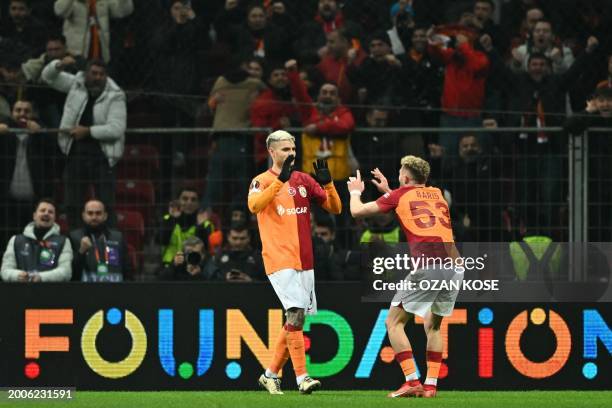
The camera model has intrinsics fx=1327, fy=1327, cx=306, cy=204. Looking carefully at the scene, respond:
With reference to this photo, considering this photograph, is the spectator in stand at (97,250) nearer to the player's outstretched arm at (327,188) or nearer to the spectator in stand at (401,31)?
the player's outstretched arm at (327,188)

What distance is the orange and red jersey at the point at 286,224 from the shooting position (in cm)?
1089

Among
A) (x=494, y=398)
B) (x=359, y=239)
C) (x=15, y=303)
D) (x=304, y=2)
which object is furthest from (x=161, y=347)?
(x=304, y=2)

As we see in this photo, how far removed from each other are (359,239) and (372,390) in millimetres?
1710

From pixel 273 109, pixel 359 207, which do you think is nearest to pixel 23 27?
pixel 273 109

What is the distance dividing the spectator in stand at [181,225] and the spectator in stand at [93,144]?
0.58 m

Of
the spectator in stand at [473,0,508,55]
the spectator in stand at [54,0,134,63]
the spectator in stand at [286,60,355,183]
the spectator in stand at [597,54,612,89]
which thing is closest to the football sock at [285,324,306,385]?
the spectator in stand at [286,60,355,183]

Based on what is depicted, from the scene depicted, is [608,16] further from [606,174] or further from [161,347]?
[161,347]

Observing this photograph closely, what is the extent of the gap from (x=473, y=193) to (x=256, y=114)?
2797 mm

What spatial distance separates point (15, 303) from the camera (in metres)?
13.2

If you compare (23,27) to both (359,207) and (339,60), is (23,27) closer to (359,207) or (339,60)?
(339,60)

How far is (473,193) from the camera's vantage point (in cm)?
1353

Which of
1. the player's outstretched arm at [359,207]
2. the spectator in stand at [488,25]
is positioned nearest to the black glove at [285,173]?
the player's outstretched arm at [359,207]

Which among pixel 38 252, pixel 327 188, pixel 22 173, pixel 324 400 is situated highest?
pixel 22 173

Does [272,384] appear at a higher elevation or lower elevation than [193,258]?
lower
